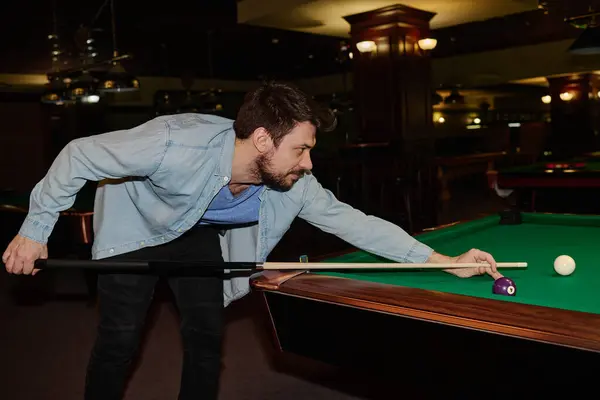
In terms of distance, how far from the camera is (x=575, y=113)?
1259 centimetres

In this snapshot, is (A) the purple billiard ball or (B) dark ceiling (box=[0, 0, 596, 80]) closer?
(A) the purple billiard ball

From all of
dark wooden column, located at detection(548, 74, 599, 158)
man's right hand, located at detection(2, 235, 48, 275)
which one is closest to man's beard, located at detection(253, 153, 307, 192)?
man's right hand, located at detection(2, 235, 48, 275)

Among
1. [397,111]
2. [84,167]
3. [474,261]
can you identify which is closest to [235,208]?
[84,167]

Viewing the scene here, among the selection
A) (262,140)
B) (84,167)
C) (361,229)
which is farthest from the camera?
(361,229)

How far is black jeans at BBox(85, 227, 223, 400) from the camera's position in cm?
188

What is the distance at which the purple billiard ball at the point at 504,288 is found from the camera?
1530 millimetres

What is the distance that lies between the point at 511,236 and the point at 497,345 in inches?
46.0

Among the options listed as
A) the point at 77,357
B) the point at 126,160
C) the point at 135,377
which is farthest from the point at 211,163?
the point at 77,357

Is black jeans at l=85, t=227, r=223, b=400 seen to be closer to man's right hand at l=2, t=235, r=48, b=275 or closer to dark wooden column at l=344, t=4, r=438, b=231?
man's right hand at l=2, t=235, r=48, b=275

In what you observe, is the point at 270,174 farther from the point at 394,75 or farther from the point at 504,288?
the point at 394,75

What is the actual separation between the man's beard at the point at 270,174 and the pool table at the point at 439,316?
0.88 ft

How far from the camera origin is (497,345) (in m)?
1.34

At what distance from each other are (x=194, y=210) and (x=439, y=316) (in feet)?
2.64

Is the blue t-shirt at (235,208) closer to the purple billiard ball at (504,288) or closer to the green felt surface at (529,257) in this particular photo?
the green felt surface at (529,257)
